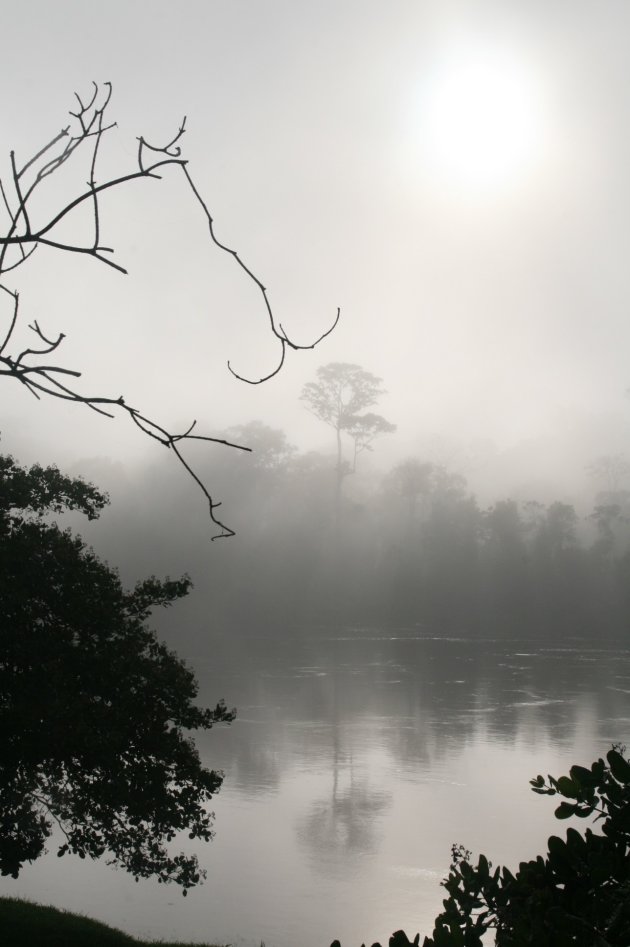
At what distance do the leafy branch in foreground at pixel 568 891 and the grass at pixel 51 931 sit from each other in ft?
25.5

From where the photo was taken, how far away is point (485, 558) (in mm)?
61156

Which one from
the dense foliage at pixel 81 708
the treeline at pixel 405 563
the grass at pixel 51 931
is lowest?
the grass at pixel 51 931

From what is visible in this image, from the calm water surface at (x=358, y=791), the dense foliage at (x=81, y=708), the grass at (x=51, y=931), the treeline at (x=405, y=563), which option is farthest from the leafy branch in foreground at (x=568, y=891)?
the treeline at (x=405, y=563)

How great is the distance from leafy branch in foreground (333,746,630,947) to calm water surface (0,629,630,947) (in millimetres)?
11017

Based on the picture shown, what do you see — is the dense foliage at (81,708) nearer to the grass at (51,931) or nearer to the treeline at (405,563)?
the grass at (51,931)

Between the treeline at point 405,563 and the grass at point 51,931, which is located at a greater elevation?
the treeline at point 405,563

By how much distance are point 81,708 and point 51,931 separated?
8.03ft

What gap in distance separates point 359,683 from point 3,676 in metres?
27.1

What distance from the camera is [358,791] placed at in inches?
795

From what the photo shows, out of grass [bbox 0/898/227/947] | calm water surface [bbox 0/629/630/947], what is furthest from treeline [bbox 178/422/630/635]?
grass [bbox 0/898/227/947]

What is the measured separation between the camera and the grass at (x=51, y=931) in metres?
8.66

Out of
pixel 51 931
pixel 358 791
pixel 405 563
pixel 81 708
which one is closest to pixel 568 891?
pixel 81 708

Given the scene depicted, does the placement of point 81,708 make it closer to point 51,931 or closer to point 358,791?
point 51,931

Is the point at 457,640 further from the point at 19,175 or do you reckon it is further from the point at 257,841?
the point at 19,175
